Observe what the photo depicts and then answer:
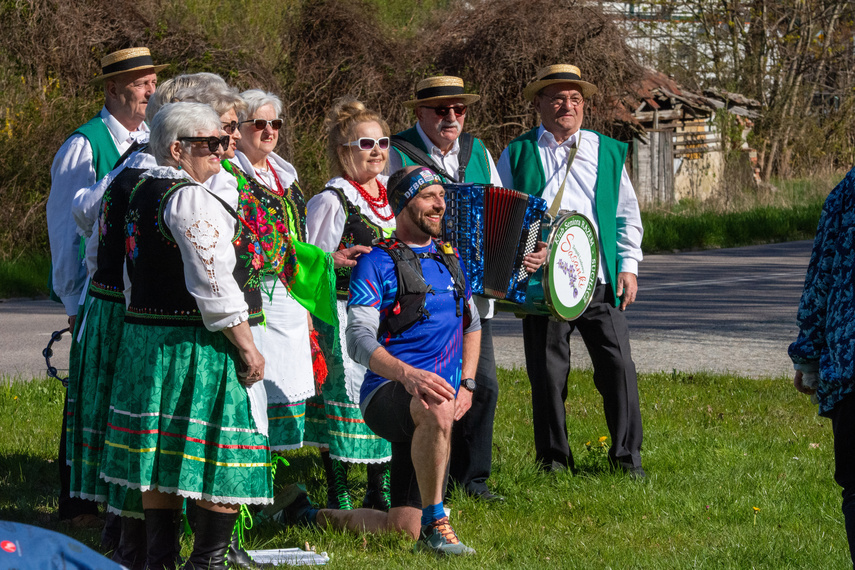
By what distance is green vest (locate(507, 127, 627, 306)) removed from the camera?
5876mm

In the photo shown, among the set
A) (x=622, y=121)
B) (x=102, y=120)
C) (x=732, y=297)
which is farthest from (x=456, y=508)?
→ (x=622, y=121)

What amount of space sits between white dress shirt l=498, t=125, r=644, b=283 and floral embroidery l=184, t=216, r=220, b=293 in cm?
262

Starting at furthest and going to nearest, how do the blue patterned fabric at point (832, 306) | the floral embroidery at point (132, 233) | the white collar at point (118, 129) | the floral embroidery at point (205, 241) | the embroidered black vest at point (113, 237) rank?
the white collar at point (118, 129), the embroidered black vest at point (113, 237), the floral embroidery at point (132, 233), the floral embroidery at point (205, 241), the blue patterned fabric at point (832, 306)

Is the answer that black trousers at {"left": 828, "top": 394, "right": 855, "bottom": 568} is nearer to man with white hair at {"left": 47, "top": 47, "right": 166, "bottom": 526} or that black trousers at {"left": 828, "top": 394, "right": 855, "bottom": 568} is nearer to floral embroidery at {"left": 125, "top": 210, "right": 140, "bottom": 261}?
floral embroidery at {"left": 125, "top": 210, "right": 140, "bottom": 261}

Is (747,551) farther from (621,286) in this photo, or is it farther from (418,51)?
(418,51)

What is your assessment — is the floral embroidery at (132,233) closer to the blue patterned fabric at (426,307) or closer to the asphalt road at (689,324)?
the blue patterned fabric at (426,307)

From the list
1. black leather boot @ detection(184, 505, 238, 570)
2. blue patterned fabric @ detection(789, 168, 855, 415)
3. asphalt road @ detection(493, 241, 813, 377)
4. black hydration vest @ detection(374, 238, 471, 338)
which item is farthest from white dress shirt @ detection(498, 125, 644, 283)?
asphalt road @ detection(493, 241, 813, 377)

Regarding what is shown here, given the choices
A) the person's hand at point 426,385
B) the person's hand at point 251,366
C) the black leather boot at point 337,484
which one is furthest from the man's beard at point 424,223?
the black leather boot at point 337,484

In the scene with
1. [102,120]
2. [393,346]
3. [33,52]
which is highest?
[33,52]

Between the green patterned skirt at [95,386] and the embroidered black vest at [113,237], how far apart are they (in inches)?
2.1

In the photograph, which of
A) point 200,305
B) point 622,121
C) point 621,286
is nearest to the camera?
point 200,305

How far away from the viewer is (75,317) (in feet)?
16.1

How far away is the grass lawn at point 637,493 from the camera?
4.60m

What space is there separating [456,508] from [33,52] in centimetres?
1643
